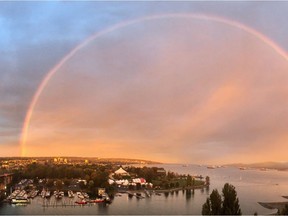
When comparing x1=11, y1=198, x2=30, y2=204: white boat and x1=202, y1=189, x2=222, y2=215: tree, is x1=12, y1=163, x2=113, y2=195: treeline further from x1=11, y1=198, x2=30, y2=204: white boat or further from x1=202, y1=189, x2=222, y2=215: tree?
x1=202, y1=189, x2=222, y2=215: tree

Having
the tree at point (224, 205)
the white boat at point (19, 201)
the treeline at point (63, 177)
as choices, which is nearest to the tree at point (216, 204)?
the tree at point (224, 205)

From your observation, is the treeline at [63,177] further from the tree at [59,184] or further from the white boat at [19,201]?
the white boat at [19,201]

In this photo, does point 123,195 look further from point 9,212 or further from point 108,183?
point 9,212

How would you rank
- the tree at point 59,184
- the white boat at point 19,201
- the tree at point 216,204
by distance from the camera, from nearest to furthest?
the tree at point 216,204, the white boat at point 19,201, the tree at point 59,184

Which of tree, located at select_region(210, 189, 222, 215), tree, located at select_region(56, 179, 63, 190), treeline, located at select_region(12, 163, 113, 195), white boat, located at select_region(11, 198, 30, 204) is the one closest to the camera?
tree, located at select_region(210, 189, 222, 215)

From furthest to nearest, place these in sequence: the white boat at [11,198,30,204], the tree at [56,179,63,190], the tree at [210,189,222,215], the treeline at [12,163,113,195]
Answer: the tree at [56,179,63,190], the treeline at [12,163,113,195], the white boat at [11,198,30,204], the tree at [210,189,222,215]

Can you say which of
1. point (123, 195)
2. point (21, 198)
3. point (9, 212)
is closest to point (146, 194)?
point (123, 195)

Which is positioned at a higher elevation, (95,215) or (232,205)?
(232,205)

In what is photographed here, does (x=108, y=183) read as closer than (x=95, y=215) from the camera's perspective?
No

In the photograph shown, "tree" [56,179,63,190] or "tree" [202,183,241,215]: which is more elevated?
"tree" [202,183,241,215]

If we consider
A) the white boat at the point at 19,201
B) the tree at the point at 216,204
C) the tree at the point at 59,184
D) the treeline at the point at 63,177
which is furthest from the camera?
the tree at the point at 59,184

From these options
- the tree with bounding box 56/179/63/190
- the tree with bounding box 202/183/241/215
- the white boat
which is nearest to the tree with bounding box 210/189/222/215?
the tree with bounding box 202/183/241/215
